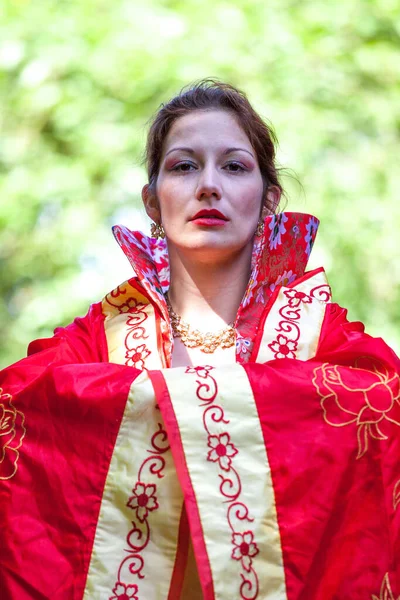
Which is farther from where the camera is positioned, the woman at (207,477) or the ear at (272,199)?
the ear at (272,199)

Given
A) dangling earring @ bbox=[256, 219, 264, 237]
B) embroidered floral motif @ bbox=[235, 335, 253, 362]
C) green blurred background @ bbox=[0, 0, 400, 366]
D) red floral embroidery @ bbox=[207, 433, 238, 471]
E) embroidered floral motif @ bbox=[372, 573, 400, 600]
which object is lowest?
embroidered floral motif @ bbox=[372, 573, 400, 600]

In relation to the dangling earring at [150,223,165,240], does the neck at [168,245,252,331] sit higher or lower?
lower

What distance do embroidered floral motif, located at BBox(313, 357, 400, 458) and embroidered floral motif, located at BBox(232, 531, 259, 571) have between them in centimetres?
23

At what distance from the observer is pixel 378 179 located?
468 cm

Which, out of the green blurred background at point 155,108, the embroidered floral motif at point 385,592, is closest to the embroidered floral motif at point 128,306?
the embroidered floral motif at point 385,592

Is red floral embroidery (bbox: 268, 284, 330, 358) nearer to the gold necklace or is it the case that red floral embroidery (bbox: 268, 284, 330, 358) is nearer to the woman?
the woman

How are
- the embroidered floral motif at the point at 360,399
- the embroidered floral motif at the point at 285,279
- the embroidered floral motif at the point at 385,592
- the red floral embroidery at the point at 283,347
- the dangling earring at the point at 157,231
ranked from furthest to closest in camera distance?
the dangling earring at the point at 157,231 < the embroidered floral motif at the point at 285,279 < the red floral embroidery at the point at 283,347 < the embroidered floral motif at the point at 360,399 < the embroidered floral motif at the point at 385,592

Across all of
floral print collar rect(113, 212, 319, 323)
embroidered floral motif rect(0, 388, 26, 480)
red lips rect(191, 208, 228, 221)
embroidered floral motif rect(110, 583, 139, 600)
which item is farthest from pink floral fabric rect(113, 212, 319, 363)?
embroidered floral motif rect(110, 583, 139, 600)

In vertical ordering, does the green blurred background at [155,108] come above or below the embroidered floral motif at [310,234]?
above

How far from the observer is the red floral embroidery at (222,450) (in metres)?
1.55

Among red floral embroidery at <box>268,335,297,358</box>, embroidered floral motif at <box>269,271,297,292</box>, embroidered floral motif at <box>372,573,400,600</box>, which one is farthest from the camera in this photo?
embroidered floral motif at <box>269,271,297,292</box>

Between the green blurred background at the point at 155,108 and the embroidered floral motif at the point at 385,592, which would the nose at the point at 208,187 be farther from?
the green blurred background at the point at 155,108

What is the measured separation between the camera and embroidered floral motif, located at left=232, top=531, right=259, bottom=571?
4.88 ft

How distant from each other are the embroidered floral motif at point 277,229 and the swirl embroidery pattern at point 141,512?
0.59m
